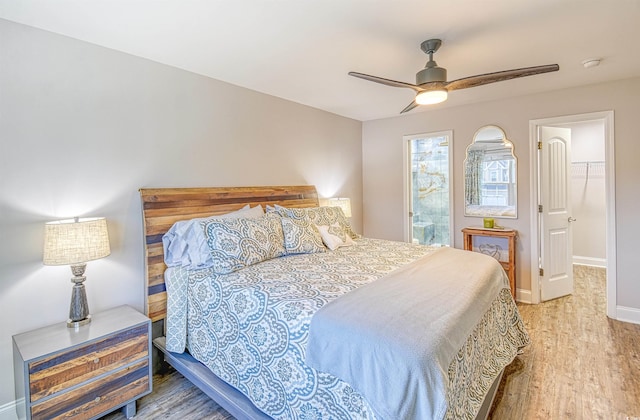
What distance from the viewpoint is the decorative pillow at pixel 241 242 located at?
89.5 inches

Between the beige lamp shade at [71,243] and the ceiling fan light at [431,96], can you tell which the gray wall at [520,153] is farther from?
the beige lamp shade at [71,243]

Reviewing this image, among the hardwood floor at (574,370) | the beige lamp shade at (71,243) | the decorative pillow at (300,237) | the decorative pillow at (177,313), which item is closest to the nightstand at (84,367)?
the decorative pillow at (177,313)

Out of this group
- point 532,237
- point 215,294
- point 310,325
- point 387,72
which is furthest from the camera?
point 532,237

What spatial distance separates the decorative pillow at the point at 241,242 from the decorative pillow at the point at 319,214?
47 centimetres

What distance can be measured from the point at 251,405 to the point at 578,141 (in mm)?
6587

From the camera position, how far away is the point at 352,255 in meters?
2.78

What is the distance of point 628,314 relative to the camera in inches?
130

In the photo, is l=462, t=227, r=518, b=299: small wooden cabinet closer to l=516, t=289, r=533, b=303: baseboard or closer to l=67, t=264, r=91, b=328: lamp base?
l=516, t=289, r=533, b=303: baseboard

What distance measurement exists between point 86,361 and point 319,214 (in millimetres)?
2212

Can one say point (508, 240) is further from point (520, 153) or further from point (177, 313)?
point (177, 313)

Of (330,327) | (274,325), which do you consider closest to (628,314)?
(330,327)

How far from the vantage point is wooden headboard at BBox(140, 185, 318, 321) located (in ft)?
8.12

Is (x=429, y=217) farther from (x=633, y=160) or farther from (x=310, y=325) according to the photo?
(x=310, y=325)

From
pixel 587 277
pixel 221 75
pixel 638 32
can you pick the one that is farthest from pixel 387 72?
pixel 587 277
